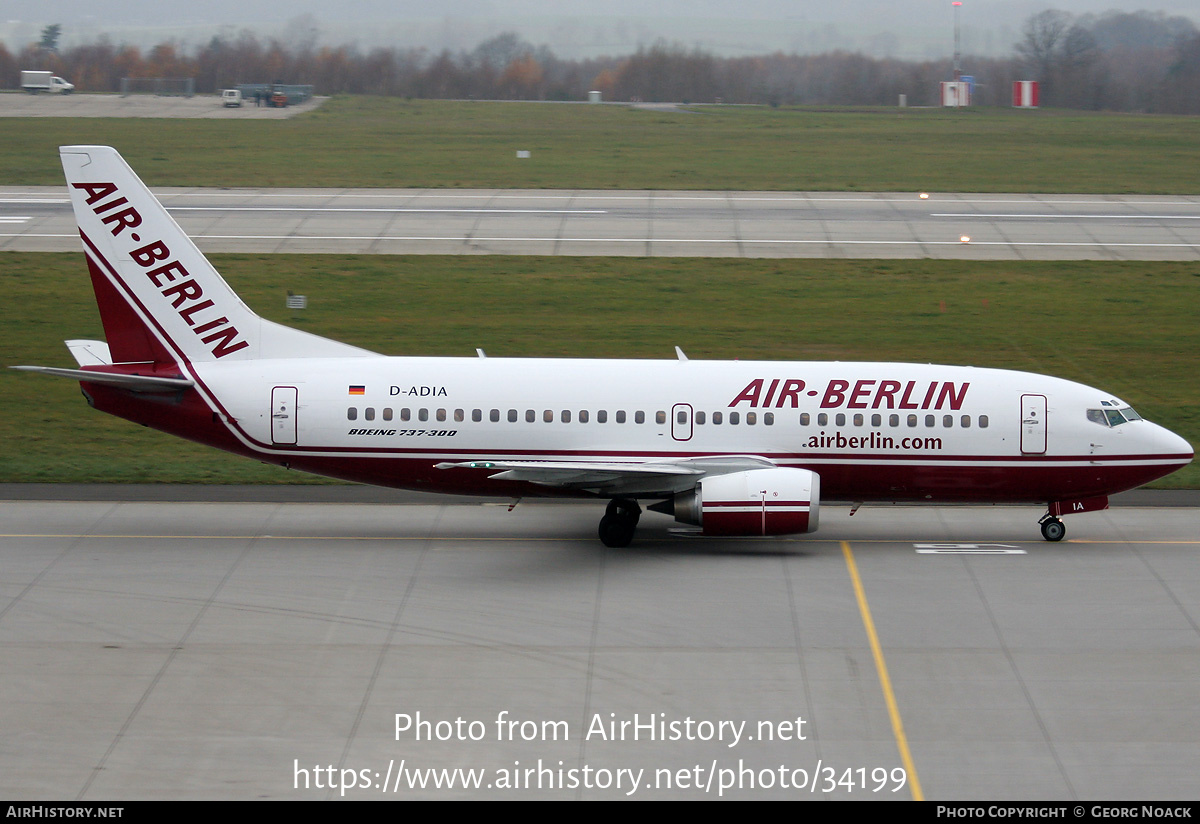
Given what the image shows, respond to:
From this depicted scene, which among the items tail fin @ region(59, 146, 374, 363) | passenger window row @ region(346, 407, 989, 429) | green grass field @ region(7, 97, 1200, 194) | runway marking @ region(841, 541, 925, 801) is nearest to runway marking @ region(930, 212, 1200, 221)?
green grass field @ region(7, 97, 1200, 194)

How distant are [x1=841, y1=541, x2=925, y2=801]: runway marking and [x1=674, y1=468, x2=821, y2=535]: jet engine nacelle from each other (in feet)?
4.91

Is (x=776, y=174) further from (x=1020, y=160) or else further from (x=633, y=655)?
(x=633, y=655)

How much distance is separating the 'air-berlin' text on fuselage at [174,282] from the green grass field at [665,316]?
231 inches

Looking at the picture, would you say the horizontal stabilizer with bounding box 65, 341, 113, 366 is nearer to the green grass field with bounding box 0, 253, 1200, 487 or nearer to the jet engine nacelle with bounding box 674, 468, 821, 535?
the green grass field with bounding box 0, 253, 1200, 487

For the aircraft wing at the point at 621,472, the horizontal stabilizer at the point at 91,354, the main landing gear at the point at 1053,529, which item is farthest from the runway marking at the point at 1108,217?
the horizontal stabilizer at the point at 91,354

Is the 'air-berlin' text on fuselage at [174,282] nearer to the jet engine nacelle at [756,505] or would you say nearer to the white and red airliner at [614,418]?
the white and red airliner at [614,418]

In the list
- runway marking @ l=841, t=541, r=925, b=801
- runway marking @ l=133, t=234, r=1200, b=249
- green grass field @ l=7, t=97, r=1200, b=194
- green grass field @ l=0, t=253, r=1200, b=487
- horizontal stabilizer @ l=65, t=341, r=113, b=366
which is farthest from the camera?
green grass field @ l=7, t=97, r=1200, b=194

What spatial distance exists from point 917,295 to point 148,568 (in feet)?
104

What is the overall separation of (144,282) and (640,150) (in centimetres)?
6204

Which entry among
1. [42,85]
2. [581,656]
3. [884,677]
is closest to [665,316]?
[581,656]

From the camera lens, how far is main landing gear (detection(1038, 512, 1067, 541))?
92.8 feet

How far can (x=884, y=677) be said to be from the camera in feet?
69.7

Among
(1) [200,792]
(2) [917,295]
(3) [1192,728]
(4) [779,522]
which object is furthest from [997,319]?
(1) [200,792]

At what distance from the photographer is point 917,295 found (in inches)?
1954
